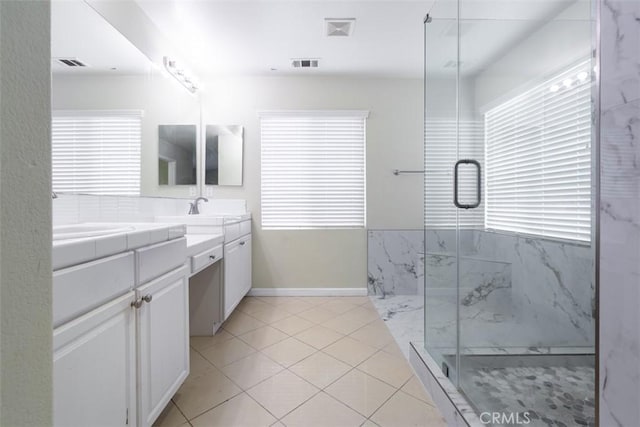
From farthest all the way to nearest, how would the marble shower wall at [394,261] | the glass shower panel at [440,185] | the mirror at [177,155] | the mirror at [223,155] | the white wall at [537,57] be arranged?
the marble shower wall at [394,261] < the mirror at [223,155] < the mirror at [177,155] < the glass shower panel at [440,185] < the white wall at [537,57]

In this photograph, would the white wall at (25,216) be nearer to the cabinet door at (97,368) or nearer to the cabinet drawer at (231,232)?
the cabinet door at (97,368)

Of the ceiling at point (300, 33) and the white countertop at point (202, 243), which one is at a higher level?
the ceiling at point (300, 33)

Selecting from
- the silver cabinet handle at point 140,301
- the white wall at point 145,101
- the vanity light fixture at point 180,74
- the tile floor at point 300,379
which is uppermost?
the vanity light fixture at point 180,74

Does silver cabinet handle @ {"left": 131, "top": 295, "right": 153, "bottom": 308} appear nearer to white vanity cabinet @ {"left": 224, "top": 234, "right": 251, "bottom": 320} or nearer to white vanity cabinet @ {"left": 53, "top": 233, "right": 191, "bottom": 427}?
white vanity cabinet @ {"left": 53, "top": 233, "right": 191, "bottom": 427}

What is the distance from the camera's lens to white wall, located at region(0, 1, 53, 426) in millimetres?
413

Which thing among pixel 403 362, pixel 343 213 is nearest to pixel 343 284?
pixel 343 213

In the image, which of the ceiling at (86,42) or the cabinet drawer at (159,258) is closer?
the cabinet drawer at (159,258)

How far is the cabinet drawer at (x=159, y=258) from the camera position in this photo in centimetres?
104

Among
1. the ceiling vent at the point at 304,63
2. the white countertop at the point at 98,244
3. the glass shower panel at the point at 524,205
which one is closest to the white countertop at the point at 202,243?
the white countertop at the point at 98,244

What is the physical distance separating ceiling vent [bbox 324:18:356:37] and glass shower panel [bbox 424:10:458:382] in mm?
603

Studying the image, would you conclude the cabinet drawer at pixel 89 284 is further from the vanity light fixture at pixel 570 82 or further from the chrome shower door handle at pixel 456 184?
the vanity light fixture at pixel 570 82

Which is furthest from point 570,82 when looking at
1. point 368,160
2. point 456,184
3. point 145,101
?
point 145,101

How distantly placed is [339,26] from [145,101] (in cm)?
156

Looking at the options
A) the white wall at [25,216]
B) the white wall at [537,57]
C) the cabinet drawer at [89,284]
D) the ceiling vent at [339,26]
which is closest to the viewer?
the white wall at [25,216]
